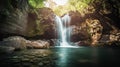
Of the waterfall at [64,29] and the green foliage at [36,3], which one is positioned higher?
the green foliage at [36,3]

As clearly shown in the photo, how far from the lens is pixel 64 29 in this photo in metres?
31.1

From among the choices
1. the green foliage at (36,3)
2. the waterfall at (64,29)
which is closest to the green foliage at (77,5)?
the waterfall at (64,29)

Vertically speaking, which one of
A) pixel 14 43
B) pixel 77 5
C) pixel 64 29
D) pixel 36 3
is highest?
pixel 36 3

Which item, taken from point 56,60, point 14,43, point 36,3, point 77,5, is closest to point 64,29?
point 77,5

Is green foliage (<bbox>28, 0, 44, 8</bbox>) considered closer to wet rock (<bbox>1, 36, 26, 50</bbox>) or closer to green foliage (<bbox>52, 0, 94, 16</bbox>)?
green foliage (<bbox>52, 0, 94, 16</bbox>)

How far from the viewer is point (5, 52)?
1450 cm

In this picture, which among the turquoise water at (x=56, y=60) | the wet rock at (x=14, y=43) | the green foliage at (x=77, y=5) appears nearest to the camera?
the turquoise water at (x=56, y=60)

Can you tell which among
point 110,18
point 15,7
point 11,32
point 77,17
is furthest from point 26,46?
point 110,18

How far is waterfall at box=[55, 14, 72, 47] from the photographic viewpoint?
29.6m

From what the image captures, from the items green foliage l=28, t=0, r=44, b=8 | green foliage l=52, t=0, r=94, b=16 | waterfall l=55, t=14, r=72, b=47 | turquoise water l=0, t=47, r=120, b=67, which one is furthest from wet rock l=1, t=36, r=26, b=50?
green foliage l=52, t=0, r=94, b=16

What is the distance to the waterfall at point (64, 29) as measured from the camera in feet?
97.0

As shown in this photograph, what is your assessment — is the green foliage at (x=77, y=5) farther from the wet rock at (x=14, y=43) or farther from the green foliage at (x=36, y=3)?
the wet rock at (x=14, y=43)

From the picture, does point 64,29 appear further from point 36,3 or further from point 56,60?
point 56,60

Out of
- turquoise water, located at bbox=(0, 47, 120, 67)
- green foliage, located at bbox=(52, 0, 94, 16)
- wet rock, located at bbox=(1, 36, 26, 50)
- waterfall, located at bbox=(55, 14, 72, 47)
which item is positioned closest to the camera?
turquoise water, located at bbox=(0, 47, 120, 67)
